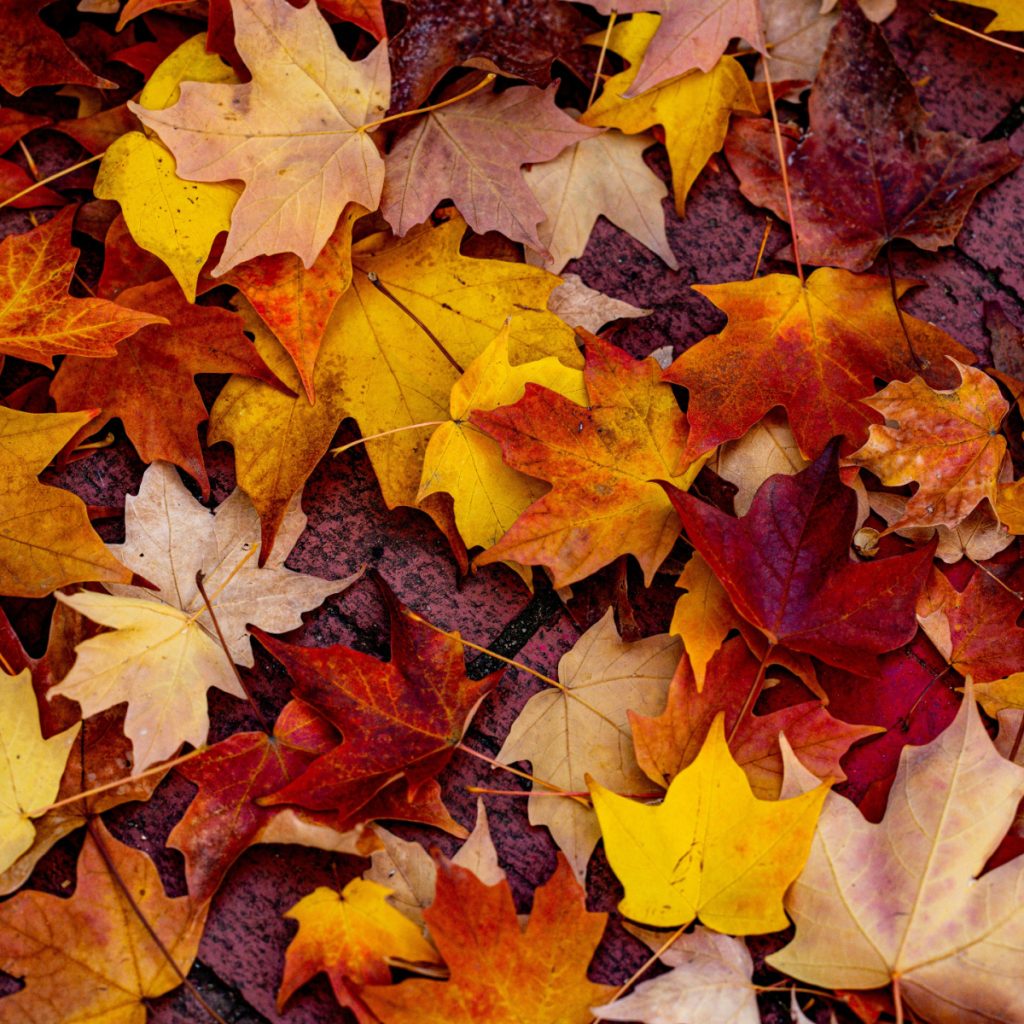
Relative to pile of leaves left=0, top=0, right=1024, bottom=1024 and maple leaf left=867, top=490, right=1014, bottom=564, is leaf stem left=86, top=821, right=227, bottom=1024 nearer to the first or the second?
pile of leaves left=0, top=0, right=1024, bottom=1024

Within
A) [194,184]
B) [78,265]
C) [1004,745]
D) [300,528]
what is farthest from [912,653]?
[78,265]

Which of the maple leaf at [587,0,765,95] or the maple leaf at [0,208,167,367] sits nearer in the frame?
the maple leaf at [0,208,167,367]

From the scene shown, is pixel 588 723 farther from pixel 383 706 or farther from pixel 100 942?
pixel 100 942

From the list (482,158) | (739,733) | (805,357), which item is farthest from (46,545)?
(805,357)

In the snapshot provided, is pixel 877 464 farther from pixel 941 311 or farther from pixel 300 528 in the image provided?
pixel 300 528

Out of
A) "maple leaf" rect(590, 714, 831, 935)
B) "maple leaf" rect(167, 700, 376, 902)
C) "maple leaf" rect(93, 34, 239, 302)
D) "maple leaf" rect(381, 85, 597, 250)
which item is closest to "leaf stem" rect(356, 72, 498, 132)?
"maple leaf" rect(381, 85, 597, 250)

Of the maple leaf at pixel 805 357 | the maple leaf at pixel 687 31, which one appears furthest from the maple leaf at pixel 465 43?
the maple leaf at pixel 805 357
